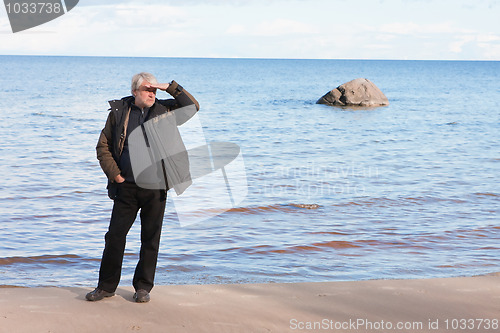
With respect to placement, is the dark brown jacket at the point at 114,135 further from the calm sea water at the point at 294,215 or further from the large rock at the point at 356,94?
the large rock at the point at 356,94

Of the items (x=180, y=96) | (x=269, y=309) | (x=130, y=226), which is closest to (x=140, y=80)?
(x=180, y=96)

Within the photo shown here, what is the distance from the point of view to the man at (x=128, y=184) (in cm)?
510

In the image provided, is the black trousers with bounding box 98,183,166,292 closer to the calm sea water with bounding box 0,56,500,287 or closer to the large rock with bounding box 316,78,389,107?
the calm sea water with bounding box 0,56,500,287

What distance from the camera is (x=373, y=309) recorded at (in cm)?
545

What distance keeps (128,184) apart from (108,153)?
0.30m

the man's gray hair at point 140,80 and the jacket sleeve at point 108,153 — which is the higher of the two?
the man's gray hair at point 140,80

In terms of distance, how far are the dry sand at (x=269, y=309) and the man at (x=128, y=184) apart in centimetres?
29

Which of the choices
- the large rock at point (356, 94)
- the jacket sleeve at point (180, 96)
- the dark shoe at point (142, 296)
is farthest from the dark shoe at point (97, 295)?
the large rock at point (356, 94)

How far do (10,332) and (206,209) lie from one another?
6242mm

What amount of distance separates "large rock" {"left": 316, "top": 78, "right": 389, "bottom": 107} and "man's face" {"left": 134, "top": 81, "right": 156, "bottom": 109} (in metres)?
27.5

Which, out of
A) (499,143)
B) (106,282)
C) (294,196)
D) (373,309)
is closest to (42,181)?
(294,196)

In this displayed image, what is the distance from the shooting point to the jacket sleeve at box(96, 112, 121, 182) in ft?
16.6

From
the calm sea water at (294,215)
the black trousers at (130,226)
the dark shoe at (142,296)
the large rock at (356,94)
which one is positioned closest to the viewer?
the black trousers at (130,226)

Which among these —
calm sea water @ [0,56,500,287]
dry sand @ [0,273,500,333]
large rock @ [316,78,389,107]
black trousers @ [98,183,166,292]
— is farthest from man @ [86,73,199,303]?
large rock @ [316,78,389,107]
